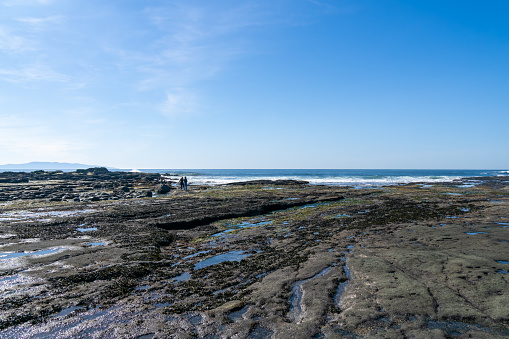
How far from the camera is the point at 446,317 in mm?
6059

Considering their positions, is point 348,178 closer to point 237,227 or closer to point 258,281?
point 237,227

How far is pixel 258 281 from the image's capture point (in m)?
8.49

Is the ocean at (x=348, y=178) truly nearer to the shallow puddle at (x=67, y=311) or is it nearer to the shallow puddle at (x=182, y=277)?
the shallow puddle at (x=182, y=277)

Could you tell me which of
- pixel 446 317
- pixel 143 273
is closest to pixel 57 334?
pixel 143 273

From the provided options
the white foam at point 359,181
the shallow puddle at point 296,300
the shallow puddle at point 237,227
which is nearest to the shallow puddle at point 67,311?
the shallow puddle at point 296,300

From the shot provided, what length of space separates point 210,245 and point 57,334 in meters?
7.66

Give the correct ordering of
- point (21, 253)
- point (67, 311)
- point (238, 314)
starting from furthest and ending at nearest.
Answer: point (21, 253), point (67, 311), point (238, 314)

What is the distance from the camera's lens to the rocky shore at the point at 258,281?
6008mm

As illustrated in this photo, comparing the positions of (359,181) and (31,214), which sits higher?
(359,181)

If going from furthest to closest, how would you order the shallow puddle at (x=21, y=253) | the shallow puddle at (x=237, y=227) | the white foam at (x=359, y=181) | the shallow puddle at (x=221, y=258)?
the white foam at (x=359, y=181) < the shallow puddle at (x=237, y=227) < the shallow puddle at (x=21, y=253) < the shallow puddle at (x=221, y=258)

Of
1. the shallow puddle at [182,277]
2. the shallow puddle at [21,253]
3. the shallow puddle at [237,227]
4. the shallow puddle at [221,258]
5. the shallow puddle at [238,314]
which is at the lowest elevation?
the shallow puddle at [237,227]

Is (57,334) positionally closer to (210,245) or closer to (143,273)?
(143,273)

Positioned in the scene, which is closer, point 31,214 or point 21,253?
point 21,253

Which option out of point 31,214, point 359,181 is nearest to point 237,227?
point 31,214
